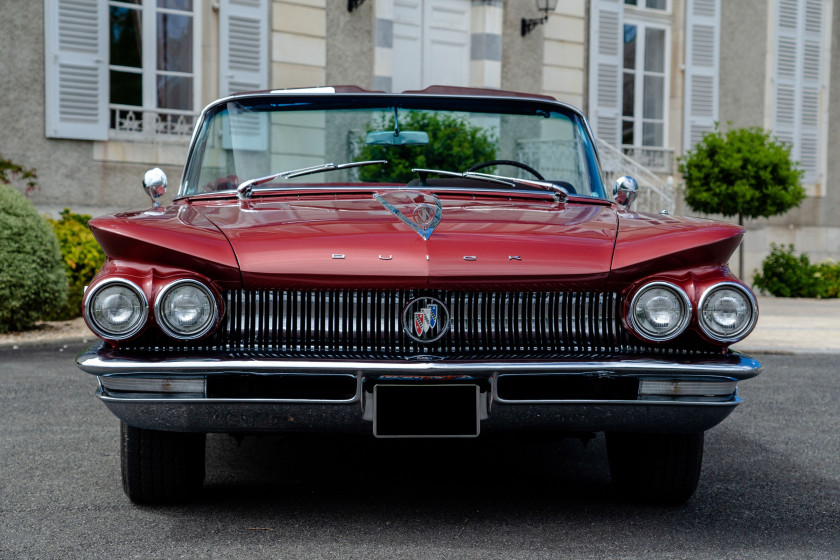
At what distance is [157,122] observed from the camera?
12555 mm

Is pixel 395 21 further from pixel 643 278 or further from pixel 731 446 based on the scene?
pixel 643 278

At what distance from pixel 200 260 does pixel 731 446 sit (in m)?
2.82

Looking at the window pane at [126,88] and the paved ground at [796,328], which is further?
the window pane at [126,88]

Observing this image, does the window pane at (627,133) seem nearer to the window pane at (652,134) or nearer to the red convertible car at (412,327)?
the window pane at (652,134)

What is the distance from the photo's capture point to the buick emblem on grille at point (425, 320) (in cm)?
306

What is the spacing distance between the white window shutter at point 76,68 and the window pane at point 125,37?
0.27 metres

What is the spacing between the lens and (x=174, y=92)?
12773 mm

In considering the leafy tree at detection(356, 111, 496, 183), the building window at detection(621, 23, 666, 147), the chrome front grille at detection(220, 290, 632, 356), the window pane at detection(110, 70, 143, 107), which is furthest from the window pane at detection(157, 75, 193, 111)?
the chrome front grille at detection(220, 290, 632, 356)

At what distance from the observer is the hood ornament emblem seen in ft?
10.7

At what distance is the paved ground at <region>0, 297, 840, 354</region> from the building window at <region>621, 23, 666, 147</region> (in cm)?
480

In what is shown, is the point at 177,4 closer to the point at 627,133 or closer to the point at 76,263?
the point at 76,263

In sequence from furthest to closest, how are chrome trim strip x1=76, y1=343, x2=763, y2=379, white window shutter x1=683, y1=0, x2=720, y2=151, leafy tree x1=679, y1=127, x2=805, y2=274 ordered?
white window shutter x1=683, y1=0, x2=720, y2=151
leafy tree x1=679, y1=127, x2=805, y2=274
chrome trim strip x1=76, y1=343, x2=763, y2=379

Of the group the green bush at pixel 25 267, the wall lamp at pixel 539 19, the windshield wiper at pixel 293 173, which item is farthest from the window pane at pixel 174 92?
the windshield wiper at pixel 293 173

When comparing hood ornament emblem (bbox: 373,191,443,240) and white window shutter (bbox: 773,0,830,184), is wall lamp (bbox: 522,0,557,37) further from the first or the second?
hood ornament emblem (bbox: 373,191,443,240)
